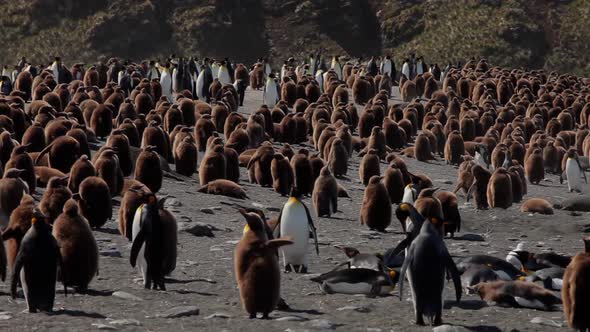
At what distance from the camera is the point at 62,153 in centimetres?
1568

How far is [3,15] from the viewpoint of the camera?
62.3 metres

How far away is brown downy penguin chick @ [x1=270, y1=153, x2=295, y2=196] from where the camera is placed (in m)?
17.6

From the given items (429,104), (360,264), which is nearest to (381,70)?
(429,104)

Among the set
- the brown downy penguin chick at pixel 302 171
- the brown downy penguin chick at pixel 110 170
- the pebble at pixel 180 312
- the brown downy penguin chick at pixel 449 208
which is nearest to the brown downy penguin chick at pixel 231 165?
the brown downy penguin chick at pixel 302 171

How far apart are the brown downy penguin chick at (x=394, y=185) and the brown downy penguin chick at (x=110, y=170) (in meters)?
4.81

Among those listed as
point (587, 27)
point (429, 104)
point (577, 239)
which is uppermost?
point (587, 27)

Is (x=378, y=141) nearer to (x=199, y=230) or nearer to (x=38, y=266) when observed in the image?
(x=199, y=230)

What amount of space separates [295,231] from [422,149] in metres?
13.7

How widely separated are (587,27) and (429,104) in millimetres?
33868

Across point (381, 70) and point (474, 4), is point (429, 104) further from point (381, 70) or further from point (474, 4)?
point (474, 4)

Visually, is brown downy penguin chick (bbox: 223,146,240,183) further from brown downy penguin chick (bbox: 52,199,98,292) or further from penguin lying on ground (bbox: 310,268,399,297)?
brown downy penguin chick (bbox: 52,199,98,292)

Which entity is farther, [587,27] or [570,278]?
[587,27]

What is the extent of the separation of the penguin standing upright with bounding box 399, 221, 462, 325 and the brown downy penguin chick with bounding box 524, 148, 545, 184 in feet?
48.2

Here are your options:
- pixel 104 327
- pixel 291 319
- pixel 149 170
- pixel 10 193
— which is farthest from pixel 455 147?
pixel 104 327
